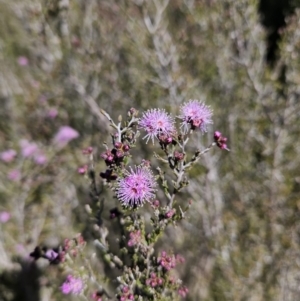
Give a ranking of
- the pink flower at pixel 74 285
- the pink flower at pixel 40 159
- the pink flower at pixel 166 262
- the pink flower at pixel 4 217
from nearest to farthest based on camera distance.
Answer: the pink flower at pixel 166 262, the pink flower at pixel 74 285, the pink flower at pixel 4 217, the pink flower at pixel 40 159

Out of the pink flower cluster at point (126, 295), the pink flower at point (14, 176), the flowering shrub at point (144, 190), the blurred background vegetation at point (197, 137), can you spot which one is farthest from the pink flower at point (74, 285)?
the pink flower at point (14, 176)

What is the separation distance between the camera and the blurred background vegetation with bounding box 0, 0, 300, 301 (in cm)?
417

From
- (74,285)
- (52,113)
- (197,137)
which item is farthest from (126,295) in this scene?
(52,113)

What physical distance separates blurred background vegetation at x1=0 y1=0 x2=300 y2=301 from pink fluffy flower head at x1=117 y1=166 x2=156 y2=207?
2.12 metres

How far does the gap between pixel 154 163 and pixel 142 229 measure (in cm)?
287

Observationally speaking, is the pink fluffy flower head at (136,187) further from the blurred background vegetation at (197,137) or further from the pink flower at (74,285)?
the blurred background vegetation at (197,137)

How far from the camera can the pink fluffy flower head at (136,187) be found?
1.76 m

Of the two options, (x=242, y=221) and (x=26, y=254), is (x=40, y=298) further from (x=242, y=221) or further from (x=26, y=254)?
(x=242, y=221)

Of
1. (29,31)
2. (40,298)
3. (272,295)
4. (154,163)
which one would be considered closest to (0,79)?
(29,31)

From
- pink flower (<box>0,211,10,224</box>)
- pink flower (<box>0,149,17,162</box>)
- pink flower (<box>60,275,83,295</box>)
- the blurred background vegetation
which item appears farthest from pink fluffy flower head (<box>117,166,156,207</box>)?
pink flower (<box>0,149,17,162</box>)

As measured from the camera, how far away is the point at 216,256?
429 cm

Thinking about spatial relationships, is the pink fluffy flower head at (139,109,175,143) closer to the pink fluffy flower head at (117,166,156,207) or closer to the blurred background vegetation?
the pink fluffy flower head at (117,166,156,207)

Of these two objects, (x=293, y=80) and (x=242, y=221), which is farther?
(x=242, y=221)

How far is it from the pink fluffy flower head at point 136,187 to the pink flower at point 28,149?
3.95 m
